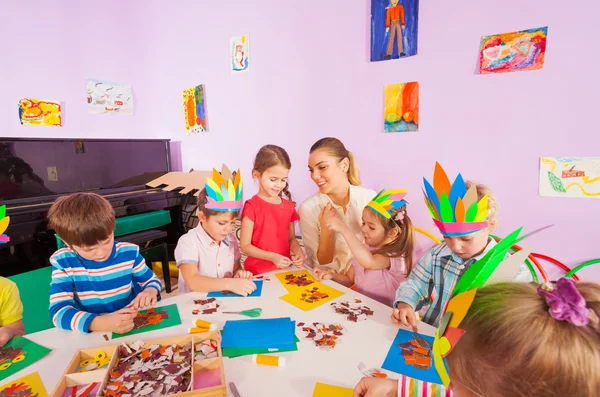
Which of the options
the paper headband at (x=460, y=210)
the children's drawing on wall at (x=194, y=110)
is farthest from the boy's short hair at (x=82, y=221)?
the children's drawing on wall at (x=194, y=110)

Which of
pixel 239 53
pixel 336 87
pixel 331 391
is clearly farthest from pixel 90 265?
pixel 239 53

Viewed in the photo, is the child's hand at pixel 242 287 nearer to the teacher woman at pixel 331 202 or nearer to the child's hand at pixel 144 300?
the child's hand at pixel 144 300

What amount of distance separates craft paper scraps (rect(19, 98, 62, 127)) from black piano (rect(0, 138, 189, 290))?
0.91 feet

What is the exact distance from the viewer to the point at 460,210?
3.63 ft

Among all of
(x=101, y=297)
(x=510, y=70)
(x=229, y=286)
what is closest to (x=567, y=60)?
(x=510, y=70)

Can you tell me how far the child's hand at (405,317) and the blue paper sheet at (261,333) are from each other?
0.32m

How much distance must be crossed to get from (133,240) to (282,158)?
1705 mm

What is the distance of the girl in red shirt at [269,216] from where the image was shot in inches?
71.8

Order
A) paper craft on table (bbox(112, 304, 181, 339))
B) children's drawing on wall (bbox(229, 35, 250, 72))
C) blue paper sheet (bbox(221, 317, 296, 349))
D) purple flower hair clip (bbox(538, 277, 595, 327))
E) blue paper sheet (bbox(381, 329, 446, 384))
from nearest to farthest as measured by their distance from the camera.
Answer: purple flower hair clip (bbox(538, 277, 595, 327)), blue paper sheet (bbox(381, 329, 446, 384)), blue paper sheet (bbox(221, 317, 296, 349)), paper craft on table (bbox(112, 304, 181, 339)), children's drawing on wall (bbox(229, 35, 250, 72))

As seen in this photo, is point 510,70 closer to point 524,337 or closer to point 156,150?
point 524,337

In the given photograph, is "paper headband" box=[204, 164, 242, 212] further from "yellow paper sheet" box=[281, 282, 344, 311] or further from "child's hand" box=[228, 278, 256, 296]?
"yellow paper sheet" box=[281, 282, 344, 311]

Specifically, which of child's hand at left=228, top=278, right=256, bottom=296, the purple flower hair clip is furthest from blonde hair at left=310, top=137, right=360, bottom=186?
the purple flower hair clip

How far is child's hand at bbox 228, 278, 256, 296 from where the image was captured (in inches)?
51.9

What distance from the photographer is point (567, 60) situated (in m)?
1.45
